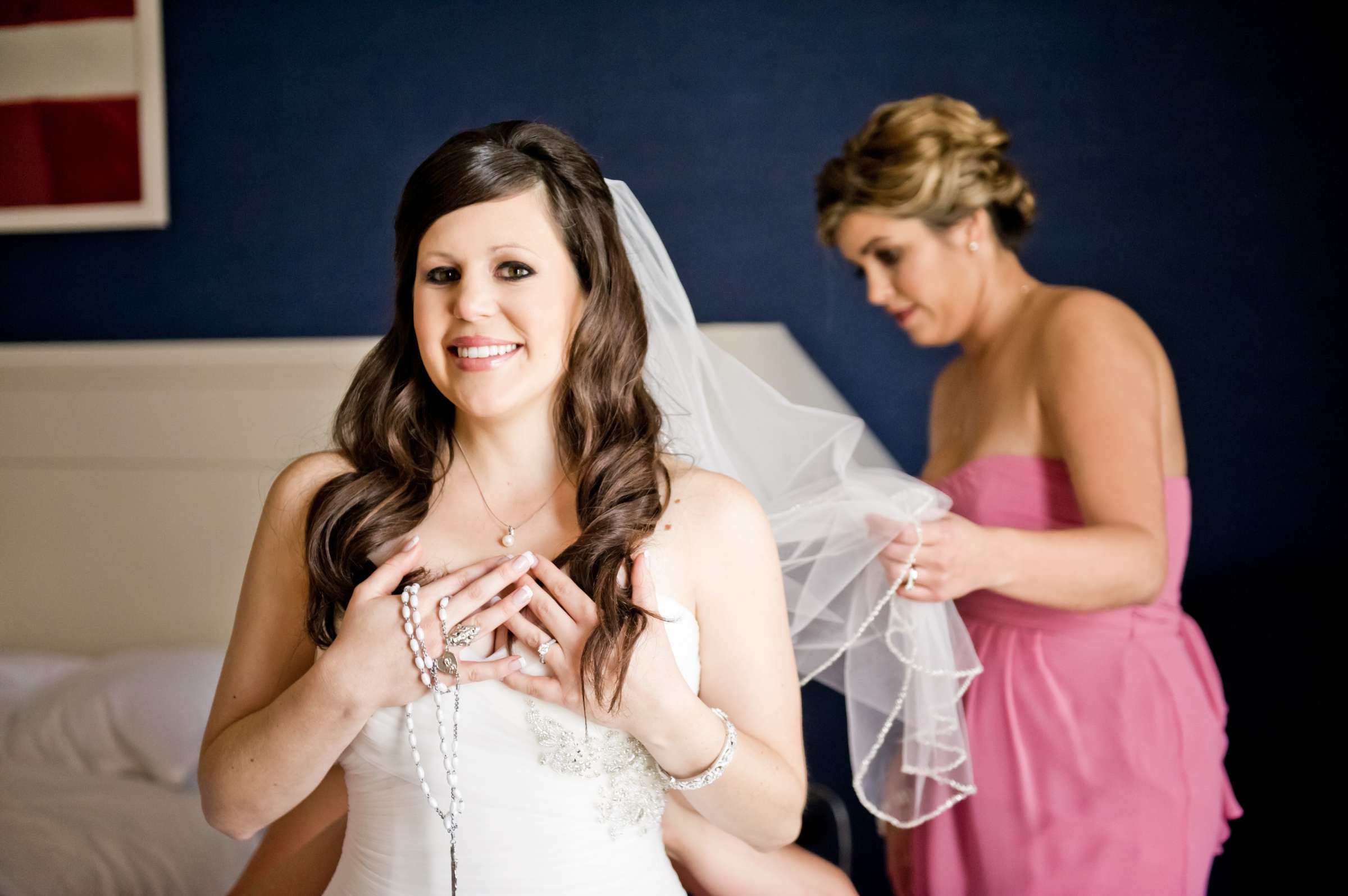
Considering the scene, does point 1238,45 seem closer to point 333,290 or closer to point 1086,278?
point 1086,278

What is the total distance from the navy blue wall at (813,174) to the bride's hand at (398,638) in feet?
4.87

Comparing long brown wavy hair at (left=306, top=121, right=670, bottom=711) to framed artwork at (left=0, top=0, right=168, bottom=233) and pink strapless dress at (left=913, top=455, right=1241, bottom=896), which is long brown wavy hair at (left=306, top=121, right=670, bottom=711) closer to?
pink strapless dress at (left=913, top=455, right=1241, bottom=896)

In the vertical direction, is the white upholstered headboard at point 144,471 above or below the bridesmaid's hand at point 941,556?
below

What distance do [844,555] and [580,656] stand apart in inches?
21.4

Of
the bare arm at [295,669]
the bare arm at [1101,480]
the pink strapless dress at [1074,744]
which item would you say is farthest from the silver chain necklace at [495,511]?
the pink strapless dress at [1074,744]

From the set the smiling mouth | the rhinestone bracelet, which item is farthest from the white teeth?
the rhinestone bracelet

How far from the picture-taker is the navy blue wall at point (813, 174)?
82.9 inches

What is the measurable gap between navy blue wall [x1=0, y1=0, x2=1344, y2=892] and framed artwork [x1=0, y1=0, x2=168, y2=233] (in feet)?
0.21

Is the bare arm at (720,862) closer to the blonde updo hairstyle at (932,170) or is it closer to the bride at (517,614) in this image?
the bride at (517,614)

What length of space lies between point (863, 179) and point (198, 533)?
1767mm

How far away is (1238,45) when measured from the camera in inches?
82.8

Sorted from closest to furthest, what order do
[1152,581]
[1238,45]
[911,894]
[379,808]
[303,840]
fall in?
[379,808] < [303,840] < [1152,581] < [911,894] < [1238,45]

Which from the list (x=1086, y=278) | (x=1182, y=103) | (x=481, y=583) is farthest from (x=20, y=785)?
(x=1182, y=103)

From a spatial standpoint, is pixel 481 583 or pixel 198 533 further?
pixel 198 533
